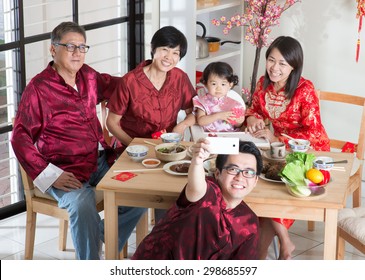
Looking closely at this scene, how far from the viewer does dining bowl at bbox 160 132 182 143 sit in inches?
149

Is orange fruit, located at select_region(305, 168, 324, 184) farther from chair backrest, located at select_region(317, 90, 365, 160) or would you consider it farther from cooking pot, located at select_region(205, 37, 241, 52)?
cooking pot, located at select_region(205, 37, 241, 52)

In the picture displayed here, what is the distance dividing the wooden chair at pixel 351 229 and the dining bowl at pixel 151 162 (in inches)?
33.8

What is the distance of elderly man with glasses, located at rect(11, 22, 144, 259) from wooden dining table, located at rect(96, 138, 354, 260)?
0.28m

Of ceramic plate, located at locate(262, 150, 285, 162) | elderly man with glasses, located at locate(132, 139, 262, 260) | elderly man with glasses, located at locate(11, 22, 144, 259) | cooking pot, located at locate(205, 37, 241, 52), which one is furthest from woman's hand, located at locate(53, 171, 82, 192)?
cooking pot, located at locate(205, 37, 241, 52)

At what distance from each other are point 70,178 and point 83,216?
8.3 inches

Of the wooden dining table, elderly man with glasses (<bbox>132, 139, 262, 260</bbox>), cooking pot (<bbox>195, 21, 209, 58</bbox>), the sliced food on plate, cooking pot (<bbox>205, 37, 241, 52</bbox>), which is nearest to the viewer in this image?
elderly man with glasses (<bbox>132, 139, 262, 260</bbox>)

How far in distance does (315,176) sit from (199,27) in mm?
2357

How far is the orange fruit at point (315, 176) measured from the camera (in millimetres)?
3297

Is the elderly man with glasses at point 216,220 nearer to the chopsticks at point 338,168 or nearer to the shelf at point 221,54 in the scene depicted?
the chopsticks at point 338,168

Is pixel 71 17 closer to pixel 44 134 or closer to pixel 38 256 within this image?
pixel 44 134

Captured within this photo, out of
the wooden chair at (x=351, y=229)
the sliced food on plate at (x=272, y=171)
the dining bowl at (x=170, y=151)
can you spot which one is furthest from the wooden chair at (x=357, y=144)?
the dining bowl at (x=170, y=151)

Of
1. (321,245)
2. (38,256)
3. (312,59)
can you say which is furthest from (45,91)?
(312,59)

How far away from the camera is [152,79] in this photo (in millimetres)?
4102

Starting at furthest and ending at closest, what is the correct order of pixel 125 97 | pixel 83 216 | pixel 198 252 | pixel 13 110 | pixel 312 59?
pixel 312 59
pixel 13 110
pixel 125 97
pixel 83 216
pixel 198 252
